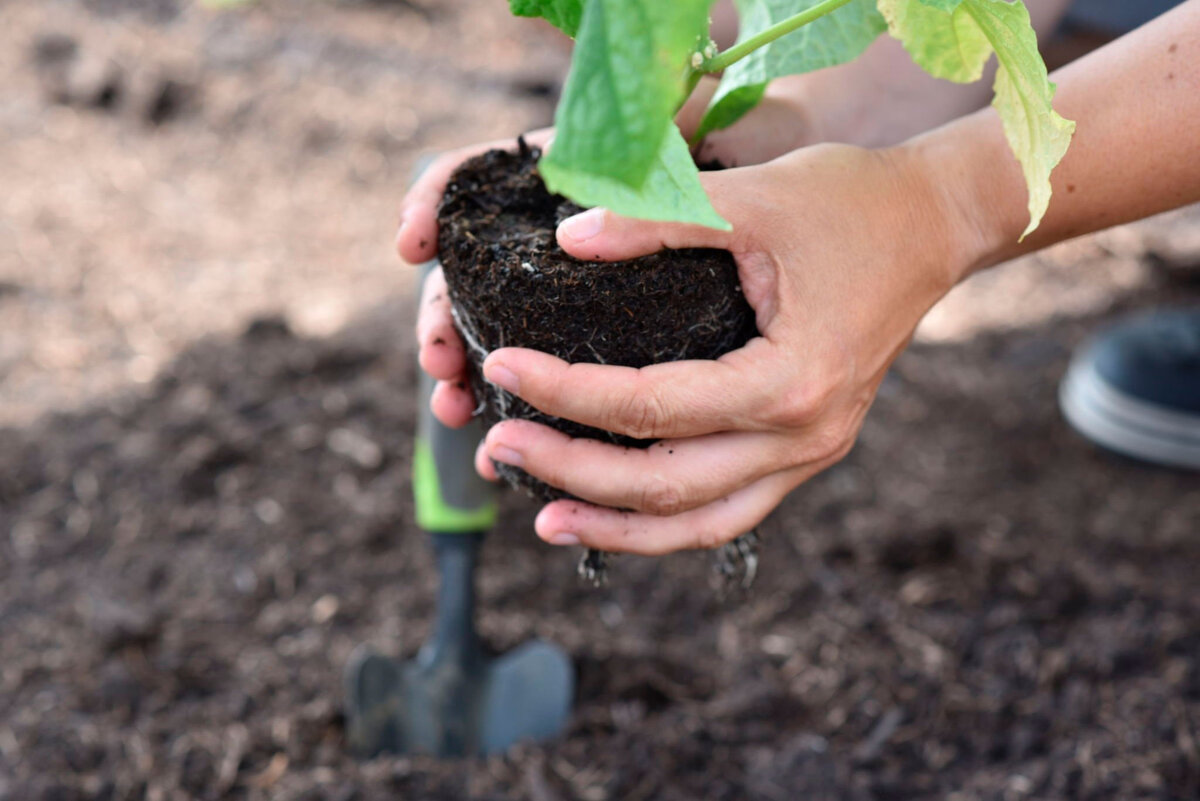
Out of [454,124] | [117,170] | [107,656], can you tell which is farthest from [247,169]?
[107,656]

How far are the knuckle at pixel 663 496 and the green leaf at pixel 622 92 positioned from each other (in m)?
0.37

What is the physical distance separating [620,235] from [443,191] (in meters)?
0.25

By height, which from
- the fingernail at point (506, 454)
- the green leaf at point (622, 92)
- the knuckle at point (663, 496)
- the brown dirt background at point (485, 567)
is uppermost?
the green leaf at point (622, 92)

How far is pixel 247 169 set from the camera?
2.88 meters

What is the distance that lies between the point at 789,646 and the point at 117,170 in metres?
2.39

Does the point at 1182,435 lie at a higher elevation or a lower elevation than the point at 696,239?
lower

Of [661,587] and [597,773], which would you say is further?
[661,587]

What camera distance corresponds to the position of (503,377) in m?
0.76

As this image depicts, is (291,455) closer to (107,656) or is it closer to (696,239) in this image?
(107,656)

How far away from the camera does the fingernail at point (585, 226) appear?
718mm

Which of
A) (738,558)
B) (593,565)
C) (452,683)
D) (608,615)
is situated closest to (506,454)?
(593,565)

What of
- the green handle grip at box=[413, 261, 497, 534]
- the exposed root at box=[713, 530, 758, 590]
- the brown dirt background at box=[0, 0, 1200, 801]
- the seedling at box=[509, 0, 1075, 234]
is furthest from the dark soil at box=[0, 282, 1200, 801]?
the seedling at box=[509, 0, 1075, 234]

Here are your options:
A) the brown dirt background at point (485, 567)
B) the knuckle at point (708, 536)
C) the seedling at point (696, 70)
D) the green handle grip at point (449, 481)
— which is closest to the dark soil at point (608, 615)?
the brown dirt background at point (485, 567)

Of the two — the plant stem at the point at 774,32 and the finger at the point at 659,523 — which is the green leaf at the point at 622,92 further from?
the finger at the point at 659,523
